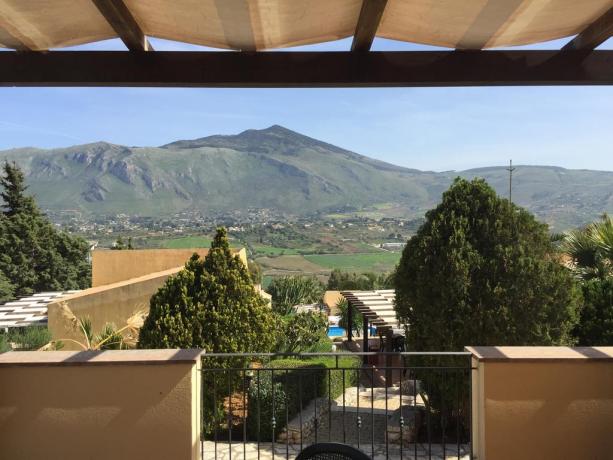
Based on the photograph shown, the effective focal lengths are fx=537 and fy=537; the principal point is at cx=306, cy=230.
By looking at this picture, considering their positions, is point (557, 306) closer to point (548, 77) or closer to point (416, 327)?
point (416, 327)

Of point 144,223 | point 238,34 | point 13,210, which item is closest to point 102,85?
point 238,34

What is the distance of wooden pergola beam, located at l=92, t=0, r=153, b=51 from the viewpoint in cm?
237

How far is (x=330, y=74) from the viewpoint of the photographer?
285 cm

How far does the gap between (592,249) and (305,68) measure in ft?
29.0

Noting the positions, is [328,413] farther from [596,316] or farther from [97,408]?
[97,408]

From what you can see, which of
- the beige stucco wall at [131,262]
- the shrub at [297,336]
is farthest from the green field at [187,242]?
the shrub at [297,336]

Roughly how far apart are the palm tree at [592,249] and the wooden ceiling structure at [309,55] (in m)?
7.23

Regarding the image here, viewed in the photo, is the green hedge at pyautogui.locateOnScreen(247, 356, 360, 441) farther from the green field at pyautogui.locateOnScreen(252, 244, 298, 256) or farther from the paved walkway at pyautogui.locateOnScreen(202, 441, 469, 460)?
the green field at pyautogui.locateOnScreen(252, 244, 298, 256)

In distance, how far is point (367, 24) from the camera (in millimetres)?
2537

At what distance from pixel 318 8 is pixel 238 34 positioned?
17.6 inches

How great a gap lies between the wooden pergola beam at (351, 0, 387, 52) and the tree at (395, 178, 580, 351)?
193 inches

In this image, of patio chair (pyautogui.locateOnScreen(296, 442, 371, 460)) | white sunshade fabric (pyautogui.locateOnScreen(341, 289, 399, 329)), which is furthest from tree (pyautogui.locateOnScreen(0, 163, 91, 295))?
patio chair (pyautogui.locateOnScreen(296, 442, 371, 460))

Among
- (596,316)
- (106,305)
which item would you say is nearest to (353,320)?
(106,305)

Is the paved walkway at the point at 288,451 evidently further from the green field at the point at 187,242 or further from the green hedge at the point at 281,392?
the green field at the point at 187,242
